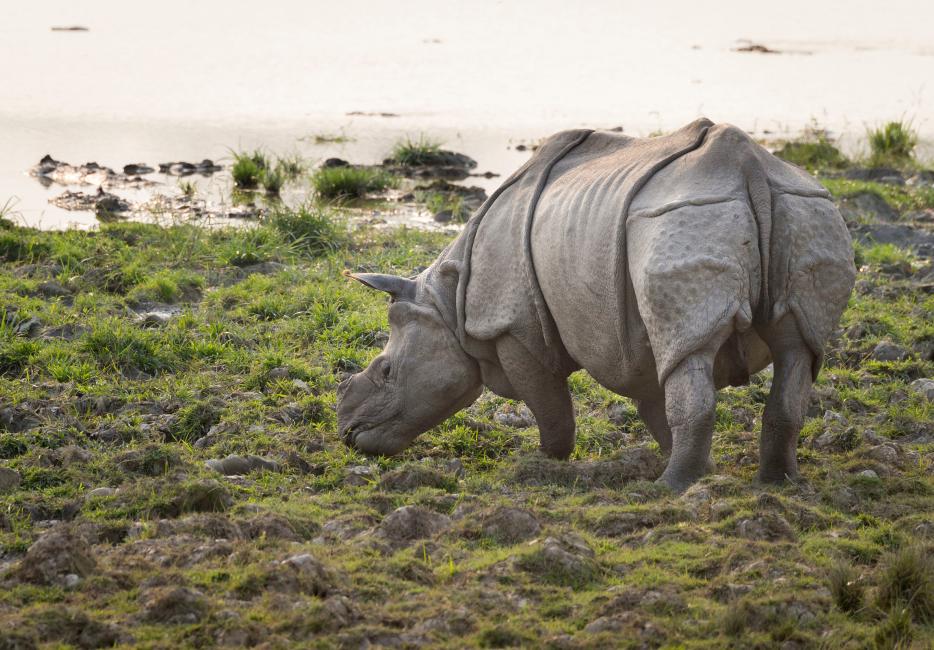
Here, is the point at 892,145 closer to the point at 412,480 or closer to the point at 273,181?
the point at 273,181

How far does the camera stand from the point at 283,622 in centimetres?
457

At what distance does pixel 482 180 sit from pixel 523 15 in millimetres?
12399

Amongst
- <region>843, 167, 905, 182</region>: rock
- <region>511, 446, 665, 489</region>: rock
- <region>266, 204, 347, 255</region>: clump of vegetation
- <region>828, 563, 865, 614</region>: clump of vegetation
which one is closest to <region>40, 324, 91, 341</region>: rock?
<region>266, 204, 347, 255</region>: clump of vegetation

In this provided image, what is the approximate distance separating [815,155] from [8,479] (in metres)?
10.1

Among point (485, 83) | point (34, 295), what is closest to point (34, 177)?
point (34, 295)

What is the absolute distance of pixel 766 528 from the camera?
5477mm

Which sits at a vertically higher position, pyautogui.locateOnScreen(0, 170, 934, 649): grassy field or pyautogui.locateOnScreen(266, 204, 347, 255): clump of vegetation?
pyautogui.locateOnScreen(266, 204, 347, 255): clump of vegetation

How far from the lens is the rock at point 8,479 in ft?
20.7

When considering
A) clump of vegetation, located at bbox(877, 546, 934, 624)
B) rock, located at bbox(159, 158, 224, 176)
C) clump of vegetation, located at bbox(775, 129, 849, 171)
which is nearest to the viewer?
clump of vegetation, located at bbox(877, 546, 934, 624)

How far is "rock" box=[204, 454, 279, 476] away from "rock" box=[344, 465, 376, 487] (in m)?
0.35

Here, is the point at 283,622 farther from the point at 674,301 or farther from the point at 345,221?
the point at 345,221

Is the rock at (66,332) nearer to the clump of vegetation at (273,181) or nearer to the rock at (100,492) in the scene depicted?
the rock at (100,492)

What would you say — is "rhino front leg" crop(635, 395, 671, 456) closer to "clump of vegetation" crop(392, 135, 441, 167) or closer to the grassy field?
the grassy field

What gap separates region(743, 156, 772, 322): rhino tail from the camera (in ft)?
19.5
